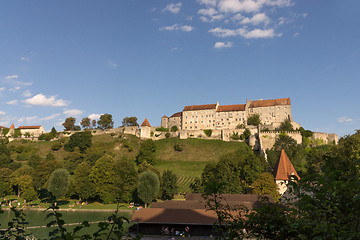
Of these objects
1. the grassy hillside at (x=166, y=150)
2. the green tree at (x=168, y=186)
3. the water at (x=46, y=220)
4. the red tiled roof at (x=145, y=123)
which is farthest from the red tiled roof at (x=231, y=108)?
the water at (x=46, y=220)

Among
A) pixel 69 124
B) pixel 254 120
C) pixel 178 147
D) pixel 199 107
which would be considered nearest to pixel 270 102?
pixel 254 120

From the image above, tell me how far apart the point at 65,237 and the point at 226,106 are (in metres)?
118

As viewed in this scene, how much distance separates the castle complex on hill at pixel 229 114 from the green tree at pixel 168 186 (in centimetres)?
5616

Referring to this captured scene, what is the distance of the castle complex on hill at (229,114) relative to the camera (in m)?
110

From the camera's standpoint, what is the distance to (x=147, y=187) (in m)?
54.6

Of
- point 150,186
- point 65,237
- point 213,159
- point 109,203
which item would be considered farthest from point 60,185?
point 65,237

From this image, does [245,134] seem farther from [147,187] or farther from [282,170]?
[147,187]

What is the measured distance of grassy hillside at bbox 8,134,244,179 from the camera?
81.8 metres

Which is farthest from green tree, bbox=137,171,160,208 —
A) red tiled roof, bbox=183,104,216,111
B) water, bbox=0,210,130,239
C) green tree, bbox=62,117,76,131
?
green tree, bbox=62,117,76,131

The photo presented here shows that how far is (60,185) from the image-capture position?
56.7 m

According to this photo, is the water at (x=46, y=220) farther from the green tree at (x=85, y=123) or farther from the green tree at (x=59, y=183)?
the green tree at (x=85, y=123)

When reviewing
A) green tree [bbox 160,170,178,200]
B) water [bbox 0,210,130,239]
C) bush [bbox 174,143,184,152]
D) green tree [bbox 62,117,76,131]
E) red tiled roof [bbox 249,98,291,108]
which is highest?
red tiled roof [bbox 249,98,291,108]

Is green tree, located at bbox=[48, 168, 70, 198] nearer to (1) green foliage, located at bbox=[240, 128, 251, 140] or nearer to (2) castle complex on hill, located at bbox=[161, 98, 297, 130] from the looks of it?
(1) green foliage, located at bbox=[240, 128, 251, 140]

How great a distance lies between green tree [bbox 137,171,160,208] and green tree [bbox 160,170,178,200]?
5.63m
